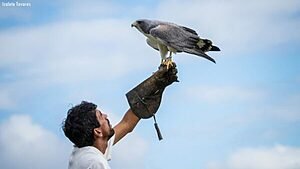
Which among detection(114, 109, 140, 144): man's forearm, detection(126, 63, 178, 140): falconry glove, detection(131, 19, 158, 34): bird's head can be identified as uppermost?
detection(131, 19, 158, 34): bird's head

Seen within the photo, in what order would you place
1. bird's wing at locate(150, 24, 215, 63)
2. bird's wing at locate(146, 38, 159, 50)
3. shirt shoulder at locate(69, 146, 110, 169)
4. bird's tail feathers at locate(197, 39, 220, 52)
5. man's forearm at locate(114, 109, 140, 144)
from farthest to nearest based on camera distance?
bird's wing at locate(146, 38, 159, 50), bird's wing at locate(150, 24, 215, 63), bird's tail feathers at locate(197, 39, 220, 52), man's forearm at locate(114, 109, 140, 144), shirt shoulder at locate(69, 146, 110, 169)

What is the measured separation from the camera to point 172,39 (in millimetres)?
6555

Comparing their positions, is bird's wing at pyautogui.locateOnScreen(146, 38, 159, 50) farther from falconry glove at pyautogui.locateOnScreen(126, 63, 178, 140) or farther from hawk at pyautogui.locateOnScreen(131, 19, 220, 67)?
falconry glove at pyautogui.locateOnScreen(126, 63, 178, 140)

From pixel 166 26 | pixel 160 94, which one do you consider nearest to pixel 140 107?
pixel 160 94

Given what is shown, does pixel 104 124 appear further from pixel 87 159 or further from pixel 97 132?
pixel 87 159

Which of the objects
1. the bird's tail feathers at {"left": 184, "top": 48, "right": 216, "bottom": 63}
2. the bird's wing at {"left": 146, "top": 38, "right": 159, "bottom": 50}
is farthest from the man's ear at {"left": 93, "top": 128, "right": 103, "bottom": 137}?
the bird's wing at {"left": 146, "top": 38, "right": 159, "bottom": 50}

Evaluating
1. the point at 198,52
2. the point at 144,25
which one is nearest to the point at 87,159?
the point at 198,52

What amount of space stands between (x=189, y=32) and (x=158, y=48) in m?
0.39

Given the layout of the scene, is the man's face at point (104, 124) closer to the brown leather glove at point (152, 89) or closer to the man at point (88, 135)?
the man at point (88, 135)

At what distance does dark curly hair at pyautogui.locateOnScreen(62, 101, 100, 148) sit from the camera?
13.0 ft

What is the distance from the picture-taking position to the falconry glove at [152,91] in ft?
17.3

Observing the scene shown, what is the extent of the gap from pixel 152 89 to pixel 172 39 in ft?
4.44

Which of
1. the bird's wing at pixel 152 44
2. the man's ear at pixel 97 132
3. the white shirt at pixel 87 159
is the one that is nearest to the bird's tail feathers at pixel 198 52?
the bird's wing at pixel 152 44

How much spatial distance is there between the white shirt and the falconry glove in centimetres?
133
